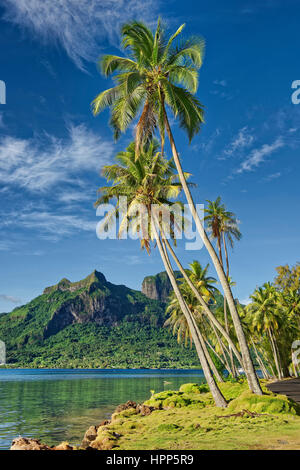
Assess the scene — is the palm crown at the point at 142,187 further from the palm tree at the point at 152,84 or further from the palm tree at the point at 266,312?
the palm tree at the point at 266,312

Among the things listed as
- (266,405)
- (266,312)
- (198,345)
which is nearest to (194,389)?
(198,345)

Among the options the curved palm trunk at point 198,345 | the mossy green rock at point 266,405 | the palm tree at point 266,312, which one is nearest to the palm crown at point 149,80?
the curved palm trunk at point 198,345

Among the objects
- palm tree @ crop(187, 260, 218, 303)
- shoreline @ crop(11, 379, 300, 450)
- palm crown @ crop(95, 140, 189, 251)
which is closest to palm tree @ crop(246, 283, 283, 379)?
palm tree @ crop(187, 260, 218, 303)

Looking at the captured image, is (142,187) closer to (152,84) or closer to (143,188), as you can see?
(143,188)

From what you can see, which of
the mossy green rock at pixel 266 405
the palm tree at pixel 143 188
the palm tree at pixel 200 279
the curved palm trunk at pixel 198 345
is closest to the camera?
the mossy green rock at pixel 266 405

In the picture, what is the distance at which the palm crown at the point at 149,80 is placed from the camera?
16.8m

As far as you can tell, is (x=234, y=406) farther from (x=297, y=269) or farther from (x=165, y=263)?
(x=297, y=269)

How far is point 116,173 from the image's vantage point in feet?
70.9

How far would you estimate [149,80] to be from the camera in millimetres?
17312

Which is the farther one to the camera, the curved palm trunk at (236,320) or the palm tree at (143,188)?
the palm tree at (143,188)

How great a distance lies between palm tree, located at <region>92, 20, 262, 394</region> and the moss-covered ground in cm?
779

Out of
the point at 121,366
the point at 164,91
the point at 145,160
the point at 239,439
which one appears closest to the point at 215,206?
the point at 145,160
